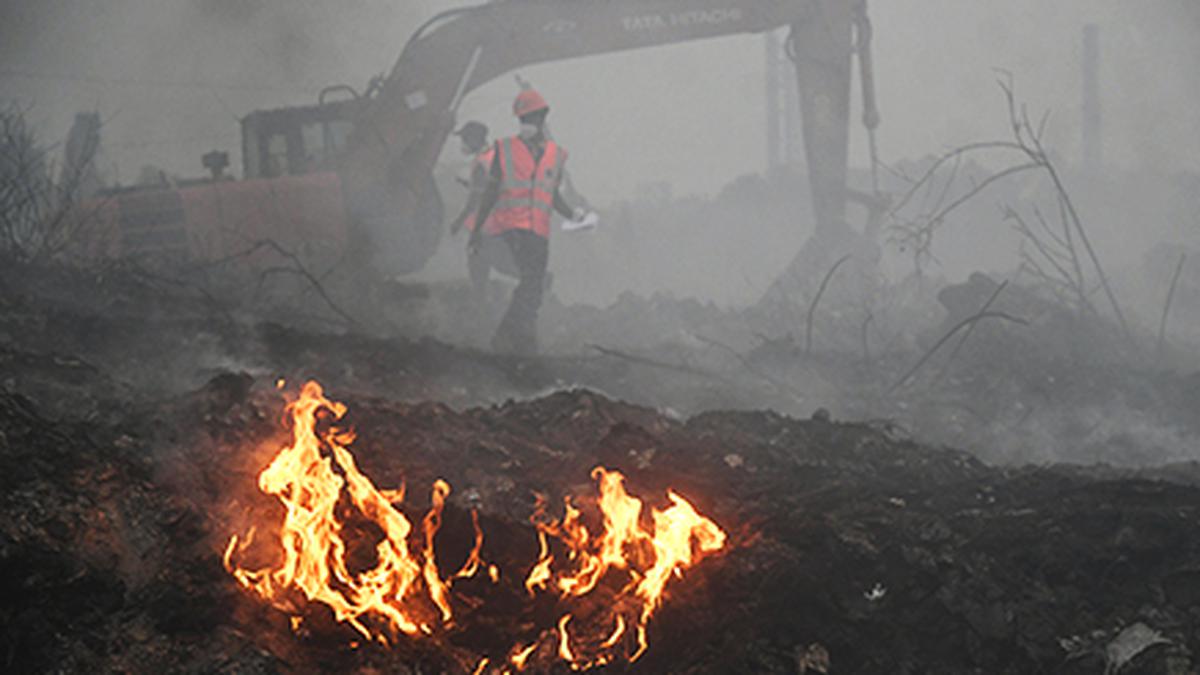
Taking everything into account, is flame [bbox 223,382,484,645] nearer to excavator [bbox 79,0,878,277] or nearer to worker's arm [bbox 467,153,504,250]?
worker's arm [bbox 467,153,504,250]

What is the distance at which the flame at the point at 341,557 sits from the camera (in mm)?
3309

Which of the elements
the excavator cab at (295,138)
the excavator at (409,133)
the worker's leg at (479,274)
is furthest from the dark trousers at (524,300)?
the excavator cab at (295,138)

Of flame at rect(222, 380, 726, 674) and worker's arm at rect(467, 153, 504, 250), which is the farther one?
worker's arm at rect(467, 153, 504, 250)

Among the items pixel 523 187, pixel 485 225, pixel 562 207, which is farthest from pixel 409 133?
pixel 523 187

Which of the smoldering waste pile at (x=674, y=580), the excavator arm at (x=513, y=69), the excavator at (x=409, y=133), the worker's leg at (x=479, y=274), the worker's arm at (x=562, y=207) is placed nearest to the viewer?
the smoldering waste pile at (x=674, y=580)

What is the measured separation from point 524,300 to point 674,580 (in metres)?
5.05

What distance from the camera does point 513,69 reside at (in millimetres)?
10703

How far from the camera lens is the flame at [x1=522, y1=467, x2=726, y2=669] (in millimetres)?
3344

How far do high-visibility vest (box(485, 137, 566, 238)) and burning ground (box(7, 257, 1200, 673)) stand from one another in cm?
326

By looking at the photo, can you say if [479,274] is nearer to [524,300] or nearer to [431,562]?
[524,300]

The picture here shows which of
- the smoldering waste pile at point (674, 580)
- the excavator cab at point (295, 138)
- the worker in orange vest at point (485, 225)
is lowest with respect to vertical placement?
the smoldering waste pile at point (674, 580)

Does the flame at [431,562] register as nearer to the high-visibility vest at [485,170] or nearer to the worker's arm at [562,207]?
the high-visibility vest at [485,170]

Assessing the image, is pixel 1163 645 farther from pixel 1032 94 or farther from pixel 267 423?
pixel 1032 94

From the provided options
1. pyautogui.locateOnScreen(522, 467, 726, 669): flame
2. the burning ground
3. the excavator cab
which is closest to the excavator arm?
the excavator cab
